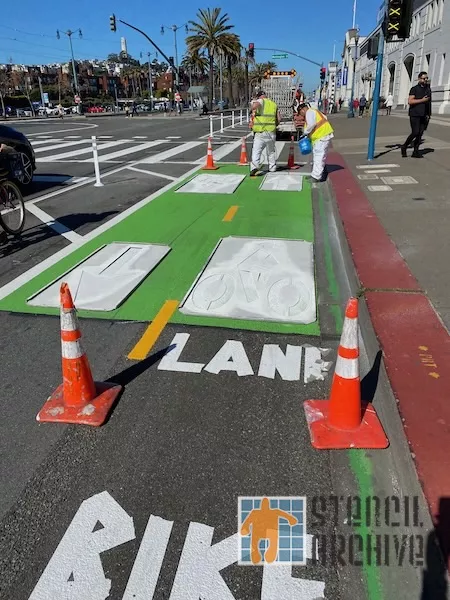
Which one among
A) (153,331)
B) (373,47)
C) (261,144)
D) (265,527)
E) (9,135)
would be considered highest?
(373,47)

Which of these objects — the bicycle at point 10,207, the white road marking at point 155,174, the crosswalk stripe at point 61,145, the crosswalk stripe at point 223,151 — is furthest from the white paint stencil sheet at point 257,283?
the crosswalk stripe at point 61,145

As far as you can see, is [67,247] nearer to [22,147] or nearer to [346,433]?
[346,433]

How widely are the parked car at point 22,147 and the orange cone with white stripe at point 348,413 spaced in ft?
32.5

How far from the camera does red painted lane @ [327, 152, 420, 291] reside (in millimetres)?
4918

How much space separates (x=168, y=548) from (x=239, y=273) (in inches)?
146


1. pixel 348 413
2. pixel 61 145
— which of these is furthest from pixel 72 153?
pixel 348 413

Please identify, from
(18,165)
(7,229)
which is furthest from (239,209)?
(18,165)

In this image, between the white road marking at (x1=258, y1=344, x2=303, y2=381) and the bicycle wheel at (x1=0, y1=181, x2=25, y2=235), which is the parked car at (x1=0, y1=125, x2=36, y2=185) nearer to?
the bicycle wheel at (x1=0, y1=181, x2=25, y2=235)

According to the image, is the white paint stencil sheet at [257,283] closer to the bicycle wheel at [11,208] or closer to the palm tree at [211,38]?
the bicycle wheel at [11,208]

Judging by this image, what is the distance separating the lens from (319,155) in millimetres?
10477

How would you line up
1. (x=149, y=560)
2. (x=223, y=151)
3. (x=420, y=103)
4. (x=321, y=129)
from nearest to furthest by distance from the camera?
1. (x=149, y=560)
2. (x=321, y=129)
3. (x=420, y=103)
4. (x=223, y=151)

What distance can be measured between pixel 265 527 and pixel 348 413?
3.07 feet

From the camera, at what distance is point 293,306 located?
15.7 feet

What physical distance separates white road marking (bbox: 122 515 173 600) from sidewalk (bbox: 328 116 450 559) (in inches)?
51.4
